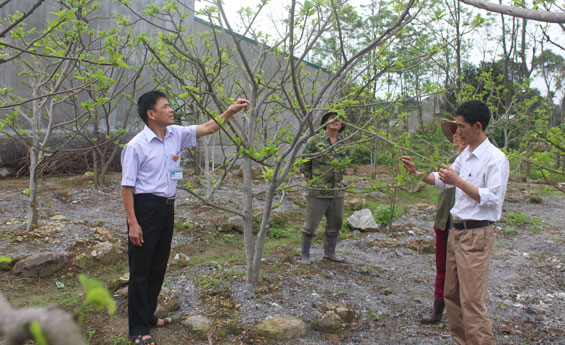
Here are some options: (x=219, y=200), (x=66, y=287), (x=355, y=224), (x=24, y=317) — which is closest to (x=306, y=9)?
(x=24, y=317)

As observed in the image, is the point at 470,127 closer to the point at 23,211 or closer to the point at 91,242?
the point at 91,242

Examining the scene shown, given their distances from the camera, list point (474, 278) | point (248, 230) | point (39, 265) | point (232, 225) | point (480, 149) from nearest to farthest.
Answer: point (474, 278) → point (480, 149) → point (248, 230) → point (39, 265) → point (232, 225)

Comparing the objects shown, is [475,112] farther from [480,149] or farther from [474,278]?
[474,278]

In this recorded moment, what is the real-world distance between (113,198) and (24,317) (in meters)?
8.04

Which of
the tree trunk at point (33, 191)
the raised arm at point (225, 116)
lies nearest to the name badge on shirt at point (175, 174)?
the raised arm at point (225, 116)

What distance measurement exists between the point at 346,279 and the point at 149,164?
2.57m

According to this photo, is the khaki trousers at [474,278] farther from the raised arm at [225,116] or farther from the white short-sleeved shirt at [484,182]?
the raised arm at [225,116]

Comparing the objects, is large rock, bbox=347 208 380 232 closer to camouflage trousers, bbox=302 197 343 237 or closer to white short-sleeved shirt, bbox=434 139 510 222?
camouflage trousers, bbox=302 197 343 237

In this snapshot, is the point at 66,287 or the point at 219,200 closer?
the point at 66,287

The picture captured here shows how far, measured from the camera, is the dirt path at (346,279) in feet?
11.6

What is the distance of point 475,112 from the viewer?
289cm

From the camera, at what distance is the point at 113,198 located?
7922 mm

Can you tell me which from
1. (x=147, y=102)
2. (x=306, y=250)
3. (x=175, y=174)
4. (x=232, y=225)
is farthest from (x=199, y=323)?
(x=232, y=225)

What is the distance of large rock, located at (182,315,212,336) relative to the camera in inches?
130
